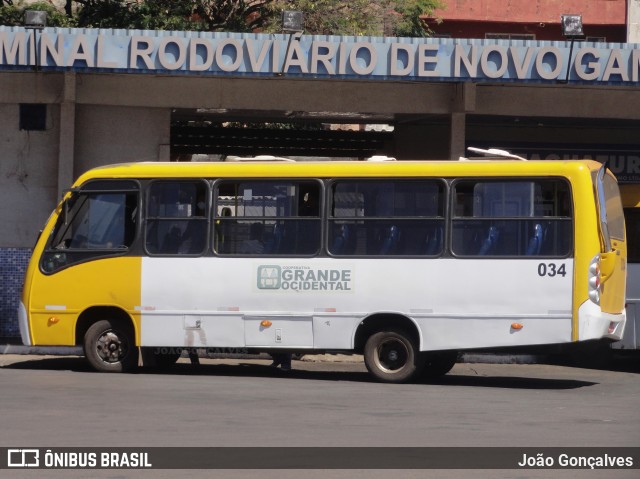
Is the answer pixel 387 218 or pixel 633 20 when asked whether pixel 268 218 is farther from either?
pixel 633 20

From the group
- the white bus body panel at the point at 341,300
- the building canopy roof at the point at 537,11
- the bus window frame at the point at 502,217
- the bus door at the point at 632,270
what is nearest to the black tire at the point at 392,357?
the white bus body panel at the point at 341,300

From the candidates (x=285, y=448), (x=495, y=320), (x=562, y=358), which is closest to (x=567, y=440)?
(x=285, y=448)

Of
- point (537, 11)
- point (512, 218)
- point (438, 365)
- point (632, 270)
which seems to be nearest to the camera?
point (512, 218)

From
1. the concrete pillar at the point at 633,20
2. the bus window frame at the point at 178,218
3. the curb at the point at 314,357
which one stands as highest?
the concrete pillar at the point at 633,20

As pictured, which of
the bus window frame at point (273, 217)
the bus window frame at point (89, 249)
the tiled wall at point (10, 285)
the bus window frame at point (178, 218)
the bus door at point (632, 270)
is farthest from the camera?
the tiled wall at point (10, 285)

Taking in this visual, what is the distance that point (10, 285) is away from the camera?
21.9 meters

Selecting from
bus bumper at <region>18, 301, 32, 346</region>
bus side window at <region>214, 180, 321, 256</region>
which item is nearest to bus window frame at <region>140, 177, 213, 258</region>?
bus side window at <region>214, 180, 321, 256</region>

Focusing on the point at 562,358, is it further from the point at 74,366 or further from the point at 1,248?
the point at 1,248

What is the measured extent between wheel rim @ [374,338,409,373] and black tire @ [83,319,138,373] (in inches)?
126

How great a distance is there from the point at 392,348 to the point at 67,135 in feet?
28.1

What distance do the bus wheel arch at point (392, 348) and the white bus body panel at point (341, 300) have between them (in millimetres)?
188

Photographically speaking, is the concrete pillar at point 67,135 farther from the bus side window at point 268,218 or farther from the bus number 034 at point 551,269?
the bus number 034 at point 551,269

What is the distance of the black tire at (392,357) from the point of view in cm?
1611

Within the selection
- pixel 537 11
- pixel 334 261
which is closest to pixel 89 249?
pixel 334 261
